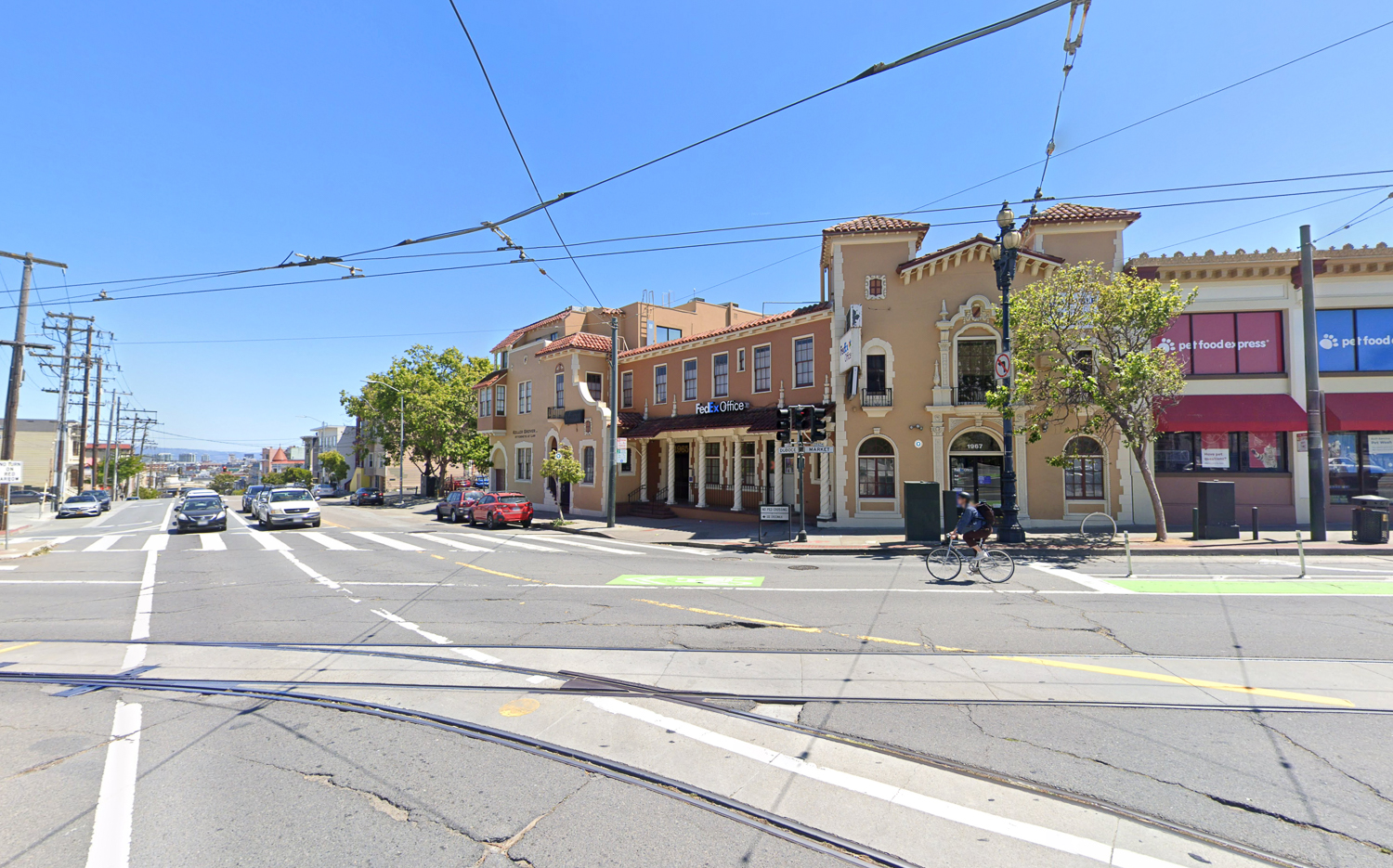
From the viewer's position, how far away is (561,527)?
26.2 metres

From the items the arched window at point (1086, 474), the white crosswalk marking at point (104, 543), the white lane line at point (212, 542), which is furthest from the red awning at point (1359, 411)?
the white crosswalk marking at point (104, 543)

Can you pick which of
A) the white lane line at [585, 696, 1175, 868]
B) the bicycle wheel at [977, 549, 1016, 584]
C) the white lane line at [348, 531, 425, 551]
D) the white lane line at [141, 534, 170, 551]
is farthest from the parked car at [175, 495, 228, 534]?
the bicycle wheel at [977, 549, 1016, 584]

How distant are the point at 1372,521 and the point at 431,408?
143 feet

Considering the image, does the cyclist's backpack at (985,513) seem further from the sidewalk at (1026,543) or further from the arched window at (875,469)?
the arched window at (875,469)

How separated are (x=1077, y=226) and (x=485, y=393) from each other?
31.7 meters

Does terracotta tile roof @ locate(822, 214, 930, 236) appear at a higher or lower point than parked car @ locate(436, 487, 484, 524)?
higher

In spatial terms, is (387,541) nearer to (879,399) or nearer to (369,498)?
(879,399)

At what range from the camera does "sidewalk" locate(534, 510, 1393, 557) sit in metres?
15.9

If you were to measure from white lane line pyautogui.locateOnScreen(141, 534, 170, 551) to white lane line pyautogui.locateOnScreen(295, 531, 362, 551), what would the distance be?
384cm

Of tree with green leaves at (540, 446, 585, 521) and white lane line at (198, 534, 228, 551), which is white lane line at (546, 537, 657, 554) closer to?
tree with green leaves at (540, 446, 585, 521)

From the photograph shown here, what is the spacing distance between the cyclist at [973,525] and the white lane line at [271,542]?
1798 centimetres

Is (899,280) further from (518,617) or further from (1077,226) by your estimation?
(518,617)

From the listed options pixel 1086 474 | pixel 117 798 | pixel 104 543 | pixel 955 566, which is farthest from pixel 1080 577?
pixel 104 543

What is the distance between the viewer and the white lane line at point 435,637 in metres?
7.77
